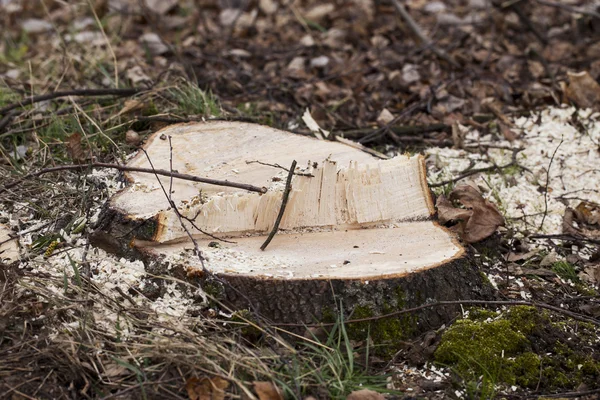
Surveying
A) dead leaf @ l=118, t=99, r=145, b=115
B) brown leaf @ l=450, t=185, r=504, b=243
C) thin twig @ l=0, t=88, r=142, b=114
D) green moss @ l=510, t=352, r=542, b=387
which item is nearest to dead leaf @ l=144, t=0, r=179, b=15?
thin twig @ l=0, t=88, r=142, b=114

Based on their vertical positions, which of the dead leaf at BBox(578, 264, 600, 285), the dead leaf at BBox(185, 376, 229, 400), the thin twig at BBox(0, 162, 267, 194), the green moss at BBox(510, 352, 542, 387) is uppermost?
the thin twig at BBox(0, 162, 267, 194)

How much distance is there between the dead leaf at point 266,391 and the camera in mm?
2115

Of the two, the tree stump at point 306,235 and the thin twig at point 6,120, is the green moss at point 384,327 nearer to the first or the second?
the tree stump at point 306,235

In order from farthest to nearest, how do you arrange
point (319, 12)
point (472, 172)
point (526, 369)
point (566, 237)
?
point (319, 12) < point (472, 172) < point (566, 237) < point (526, 369)

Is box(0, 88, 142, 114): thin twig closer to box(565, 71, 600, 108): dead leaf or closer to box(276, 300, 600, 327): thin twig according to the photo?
box(276, 300, 600, 327): thin twig

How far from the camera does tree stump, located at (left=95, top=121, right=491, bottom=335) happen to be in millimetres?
2393

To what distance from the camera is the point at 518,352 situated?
2455mm

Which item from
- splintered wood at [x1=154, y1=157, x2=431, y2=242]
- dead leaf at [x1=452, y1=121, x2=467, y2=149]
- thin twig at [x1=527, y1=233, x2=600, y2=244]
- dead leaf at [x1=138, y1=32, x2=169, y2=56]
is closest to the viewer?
splintered wood at [x1=154, y1=157, x2=431, y2=242]

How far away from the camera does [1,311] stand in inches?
91.4

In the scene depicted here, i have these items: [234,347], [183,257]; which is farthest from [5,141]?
[234,347]

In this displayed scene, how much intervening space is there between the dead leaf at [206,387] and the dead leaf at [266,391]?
104 millimetres

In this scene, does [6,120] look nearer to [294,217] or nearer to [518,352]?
[294,217]

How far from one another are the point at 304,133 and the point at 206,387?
1.75 m

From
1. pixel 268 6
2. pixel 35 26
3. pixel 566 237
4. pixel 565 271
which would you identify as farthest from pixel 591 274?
Result: pixel 35 26
